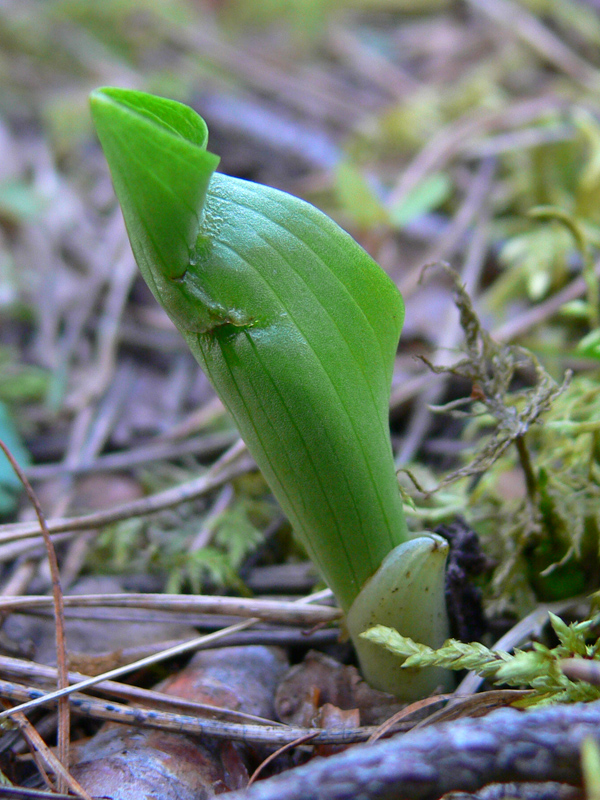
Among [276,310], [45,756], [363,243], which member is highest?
[276,310]

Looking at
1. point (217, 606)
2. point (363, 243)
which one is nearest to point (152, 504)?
point (217, 606)

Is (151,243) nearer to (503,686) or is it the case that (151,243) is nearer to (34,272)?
(503,686)

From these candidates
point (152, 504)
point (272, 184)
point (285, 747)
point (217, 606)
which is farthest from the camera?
point (272, 184)

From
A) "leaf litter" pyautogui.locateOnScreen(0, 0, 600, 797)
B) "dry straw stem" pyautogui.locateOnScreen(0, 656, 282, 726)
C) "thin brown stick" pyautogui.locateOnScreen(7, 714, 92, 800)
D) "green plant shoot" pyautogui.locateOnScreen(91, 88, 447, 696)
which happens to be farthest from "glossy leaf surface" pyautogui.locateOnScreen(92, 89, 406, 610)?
"thin brown stick" pyautogui.locateOnScreen(7, 714, 92, 800)

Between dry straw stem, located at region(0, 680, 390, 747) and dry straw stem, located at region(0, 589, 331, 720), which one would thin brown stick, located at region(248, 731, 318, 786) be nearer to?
dry straw stem, located at region(0, 680, 390, 747)

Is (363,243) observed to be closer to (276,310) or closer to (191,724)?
(276,310)

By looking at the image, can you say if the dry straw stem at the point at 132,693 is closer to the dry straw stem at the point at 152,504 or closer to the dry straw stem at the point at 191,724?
the dry straw stem at the point at 191,724

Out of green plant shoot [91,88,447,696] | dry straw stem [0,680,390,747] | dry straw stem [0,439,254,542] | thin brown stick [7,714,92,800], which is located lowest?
thin brown stick [7,714,92,800]
